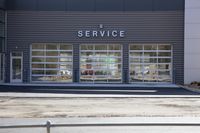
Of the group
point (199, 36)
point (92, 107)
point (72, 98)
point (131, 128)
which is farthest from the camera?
point (199, 36)

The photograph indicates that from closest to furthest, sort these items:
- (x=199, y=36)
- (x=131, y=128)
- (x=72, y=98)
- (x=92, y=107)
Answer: (x=131, y=128), (x=92, y=107), (x=72, y=98), (x=199, y=36)

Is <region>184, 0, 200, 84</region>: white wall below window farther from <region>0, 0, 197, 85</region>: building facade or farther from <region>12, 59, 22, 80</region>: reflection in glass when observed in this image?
<region>12, 59, 22, 80</region>: reflection in glass

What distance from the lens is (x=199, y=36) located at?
1548 inches

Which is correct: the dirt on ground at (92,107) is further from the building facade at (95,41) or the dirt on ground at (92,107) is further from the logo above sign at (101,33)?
the logo above sign at (101,33)

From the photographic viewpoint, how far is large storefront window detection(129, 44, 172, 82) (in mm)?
40906

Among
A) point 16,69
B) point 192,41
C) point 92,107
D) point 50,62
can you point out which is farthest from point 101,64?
point 92,107

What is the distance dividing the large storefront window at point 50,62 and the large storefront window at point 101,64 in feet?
4.10

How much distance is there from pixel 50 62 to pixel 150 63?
8375mm

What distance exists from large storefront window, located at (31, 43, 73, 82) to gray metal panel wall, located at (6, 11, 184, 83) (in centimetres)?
69

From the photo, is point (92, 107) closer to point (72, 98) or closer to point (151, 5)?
point (72, 98)

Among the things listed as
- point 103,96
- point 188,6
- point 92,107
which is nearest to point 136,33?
point 188,6

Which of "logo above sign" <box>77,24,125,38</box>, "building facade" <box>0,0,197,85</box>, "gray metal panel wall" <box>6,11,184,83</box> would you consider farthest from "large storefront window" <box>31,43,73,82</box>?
"logo above sign" <box>77,24,125,38</box>

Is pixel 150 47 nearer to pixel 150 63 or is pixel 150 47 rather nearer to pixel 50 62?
pixel 150 63

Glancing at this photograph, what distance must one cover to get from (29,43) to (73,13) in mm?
4407
